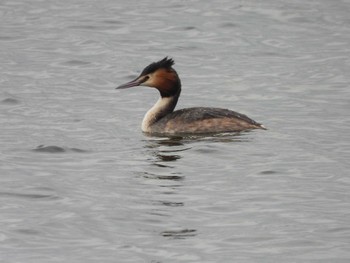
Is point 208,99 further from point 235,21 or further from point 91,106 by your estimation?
point 235,21

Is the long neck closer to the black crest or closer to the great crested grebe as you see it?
the great crested grebe

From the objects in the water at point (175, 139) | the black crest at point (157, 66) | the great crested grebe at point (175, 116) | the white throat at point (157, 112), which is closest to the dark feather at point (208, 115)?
the great crested grebe at point (175, 116)

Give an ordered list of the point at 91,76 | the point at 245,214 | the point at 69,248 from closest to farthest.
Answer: the point at 69,248
the point at 245,214
the point at 91,76

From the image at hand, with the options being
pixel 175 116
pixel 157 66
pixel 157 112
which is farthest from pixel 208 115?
pixel 157 66

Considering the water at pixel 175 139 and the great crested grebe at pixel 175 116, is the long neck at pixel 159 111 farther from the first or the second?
the water at pixel 175 139

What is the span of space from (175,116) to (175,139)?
49cm

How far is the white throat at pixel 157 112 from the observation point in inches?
658

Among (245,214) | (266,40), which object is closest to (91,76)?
(266,40)

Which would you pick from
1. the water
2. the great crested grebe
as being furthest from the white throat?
the water

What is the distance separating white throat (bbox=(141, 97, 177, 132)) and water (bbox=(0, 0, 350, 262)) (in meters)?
0.21

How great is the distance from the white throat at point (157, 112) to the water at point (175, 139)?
0.21m

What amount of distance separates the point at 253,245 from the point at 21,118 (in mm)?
7006

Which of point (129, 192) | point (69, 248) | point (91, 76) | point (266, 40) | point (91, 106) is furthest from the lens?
point (266, 40)

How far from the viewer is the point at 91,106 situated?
18438 millimetres
